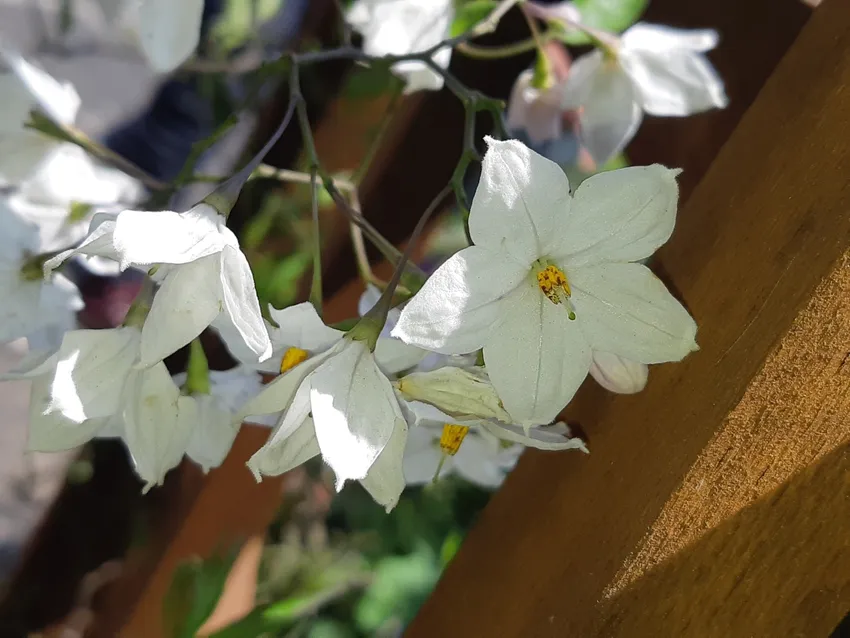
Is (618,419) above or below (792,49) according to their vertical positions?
below

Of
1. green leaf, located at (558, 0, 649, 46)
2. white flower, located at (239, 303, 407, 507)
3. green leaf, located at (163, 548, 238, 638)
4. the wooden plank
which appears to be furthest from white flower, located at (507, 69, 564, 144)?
green leaf, located at (163, 548, 238, 638)

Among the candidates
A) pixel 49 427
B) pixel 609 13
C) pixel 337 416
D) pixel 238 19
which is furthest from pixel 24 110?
pixel 238 19

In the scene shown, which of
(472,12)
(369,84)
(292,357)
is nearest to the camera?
(292,357)

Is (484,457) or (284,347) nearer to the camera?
(284,347)

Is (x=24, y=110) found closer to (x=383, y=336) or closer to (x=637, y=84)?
(x=383, y=336)

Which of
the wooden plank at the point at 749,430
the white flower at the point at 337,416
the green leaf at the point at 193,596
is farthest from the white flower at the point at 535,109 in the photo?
the green leaf at the point at 193,596

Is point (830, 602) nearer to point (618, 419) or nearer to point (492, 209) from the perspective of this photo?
point (618, 419)

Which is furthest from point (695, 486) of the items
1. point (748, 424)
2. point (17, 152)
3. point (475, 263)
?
point (17, 152)
